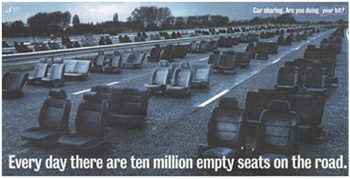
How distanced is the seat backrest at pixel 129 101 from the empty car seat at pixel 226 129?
11.4ft

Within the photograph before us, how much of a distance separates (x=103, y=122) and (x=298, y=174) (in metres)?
4.91

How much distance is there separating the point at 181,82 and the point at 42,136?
367 inches

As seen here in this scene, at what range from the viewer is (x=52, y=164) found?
9.59m

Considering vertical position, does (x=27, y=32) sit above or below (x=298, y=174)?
above

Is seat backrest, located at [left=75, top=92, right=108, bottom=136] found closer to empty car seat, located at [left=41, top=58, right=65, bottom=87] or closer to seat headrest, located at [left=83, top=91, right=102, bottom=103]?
seat headrest, located at [left=83, top=91, right=102, bottom=103]

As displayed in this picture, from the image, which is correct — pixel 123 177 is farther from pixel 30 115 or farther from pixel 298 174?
pixel 30 115

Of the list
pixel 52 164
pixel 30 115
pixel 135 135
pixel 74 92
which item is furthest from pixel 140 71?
pixel 52 164

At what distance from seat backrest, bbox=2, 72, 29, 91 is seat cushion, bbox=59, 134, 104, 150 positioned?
8463 millimetres

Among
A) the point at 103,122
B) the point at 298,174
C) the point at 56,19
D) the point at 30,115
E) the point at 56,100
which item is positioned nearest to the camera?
the point at 298,174

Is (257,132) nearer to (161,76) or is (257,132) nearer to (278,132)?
(278,132)

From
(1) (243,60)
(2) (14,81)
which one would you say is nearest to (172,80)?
(2) (14,81)

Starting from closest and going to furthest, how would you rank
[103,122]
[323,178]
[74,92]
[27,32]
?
[323,178]
[103,122]
[74,92]
[27,32]

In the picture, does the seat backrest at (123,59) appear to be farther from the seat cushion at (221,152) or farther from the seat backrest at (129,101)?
the seat cushion at (221,152)

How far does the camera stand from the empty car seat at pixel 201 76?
2117 centimetres
